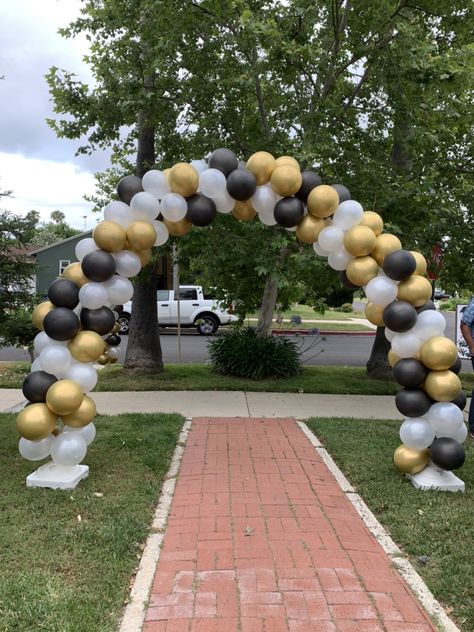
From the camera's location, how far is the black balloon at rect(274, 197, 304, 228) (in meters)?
5.15

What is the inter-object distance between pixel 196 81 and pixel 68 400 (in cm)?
601

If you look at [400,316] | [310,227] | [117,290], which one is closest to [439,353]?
[400,316]

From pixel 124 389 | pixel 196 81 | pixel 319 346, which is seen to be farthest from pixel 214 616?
pixel 319 346

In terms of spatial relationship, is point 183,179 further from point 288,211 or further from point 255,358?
point 255,358

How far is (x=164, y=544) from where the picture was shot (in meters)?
3.73

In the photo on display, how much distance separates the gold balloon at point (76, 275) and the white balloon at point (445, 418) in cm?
326

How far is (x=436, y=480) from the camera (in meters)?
4.87

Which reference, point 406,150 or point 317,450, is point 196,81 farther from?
point 317,450

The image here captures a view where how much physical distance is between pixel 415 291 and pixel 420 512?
6.03ft

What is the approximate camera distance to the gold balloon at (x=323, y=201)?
16.6 ft

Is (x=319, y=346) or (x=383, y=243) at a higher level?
(x=383, y=243)

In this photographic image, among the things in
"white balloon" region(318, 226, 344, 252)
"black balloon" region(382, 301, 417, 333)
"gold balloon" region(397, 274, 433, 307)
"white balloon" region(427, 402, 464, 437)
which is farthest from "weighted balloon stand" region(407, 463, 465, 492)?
"white balloon" region(318, 226, 344, 252)

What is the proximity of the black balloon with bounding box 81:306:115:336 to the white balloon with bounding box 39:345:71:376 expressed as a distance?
1.01 ft

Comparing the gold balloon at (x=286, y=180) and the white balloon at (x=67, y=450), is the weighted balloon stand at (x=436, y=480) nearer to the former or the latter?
the gold balloon at (x=286, y=180)
